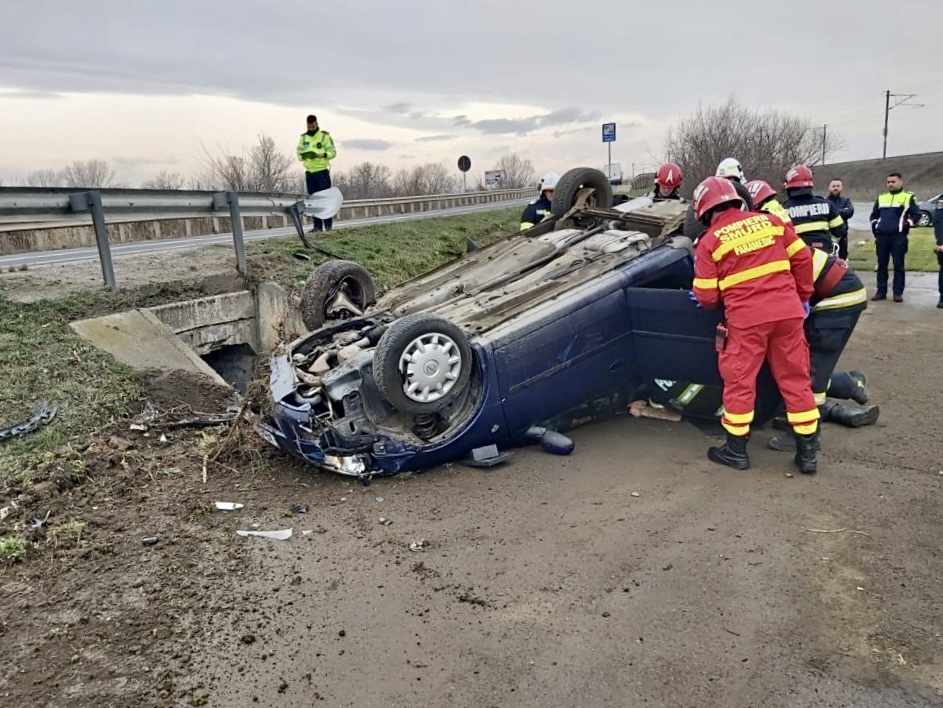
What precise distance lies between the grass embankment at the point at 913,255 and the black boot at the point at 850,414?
22.1ft

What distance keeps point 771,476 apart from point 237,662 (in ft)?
9.10

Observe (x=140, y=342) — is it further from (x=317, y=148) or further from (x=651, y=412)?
A: (x=317, y=148)

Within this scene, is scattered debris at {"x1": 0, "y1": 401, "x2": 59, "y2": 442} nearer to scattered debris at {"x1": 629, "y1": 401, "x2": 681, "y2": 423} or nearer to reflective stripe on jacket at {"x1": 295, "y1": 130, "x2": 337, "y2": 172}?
scattered debris at {"x1": 629, "y1": 401, "x2": 681, "y2": 423}

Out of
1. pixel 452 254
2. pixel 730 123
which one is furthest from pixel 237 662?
pixel 730 123

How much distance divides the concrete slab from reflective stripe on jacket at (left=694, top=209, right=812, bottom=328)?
3378 mm

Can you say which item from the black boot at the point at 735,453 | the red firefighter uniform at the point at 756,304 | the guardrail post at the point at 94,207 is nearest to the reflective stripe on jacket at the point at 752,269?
the red firefighter uniform at the point at 756,304

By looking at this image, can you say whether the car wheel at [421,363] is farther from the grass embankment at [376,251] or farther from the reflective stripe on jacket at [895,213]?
the reflective stripe on jacket at [895,213]

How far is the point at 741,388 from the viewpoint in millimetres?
3801

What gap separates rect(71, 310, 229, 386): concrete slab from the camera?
16.4 ft

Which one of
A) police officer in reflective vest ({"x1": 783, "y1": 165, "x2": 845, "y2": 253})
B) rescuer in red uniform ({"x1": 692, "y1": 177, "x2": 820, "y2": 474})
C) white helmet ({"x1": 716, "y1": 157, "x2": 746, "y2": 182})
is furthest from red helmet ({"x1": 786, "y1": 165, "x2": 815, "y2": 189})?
rescuer in red uniform ({"x1": 692, "y1": 177, "x2": 820, "y2": 474})

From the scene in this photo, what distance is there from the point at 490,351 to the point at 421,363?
1.41 feet

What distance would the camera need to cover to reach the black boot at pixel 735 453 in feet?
12.7

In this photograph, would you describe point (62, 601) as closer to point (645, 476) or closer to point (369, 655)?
point (369, 655)

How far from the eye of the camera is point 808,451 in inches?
148
